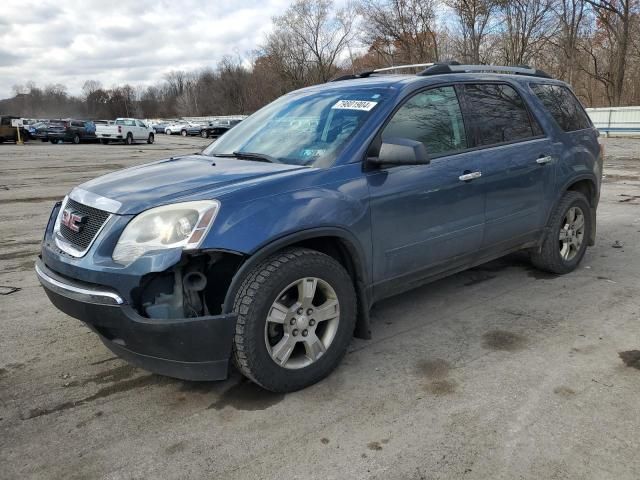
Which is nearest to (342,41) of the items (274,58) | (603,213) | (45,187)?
(274,58)

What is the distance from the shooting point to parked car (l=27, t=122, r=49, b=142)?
115ft

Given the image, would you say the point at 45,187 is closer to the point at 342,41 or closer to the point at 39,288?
the point at 39,288

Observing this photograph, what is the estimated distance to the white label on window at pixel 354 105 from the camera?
3.60 meters

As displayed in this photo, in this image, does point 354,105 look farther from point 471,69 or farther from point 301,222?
point 471,69

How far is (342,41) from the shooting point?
59531 millimetres

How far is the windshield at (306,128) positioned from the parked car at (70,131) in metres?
34.5

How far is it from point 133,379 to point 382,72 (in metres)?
3.46

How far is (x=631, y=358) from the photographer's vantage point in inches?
134

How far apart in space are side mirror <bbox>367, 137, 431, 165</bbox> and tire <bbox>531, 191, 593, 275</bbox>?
7.16 ft

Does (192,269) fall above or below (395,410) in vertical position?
above

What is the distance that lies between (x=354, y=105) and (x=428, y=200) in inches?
33.0

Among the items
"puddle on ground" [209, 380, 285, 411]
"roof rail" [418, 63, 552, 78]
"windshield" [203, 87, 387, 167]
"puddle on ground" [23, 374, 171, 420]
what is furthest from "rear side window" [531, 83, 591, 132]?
"puddle on ground" [23, 374, 171, 420]

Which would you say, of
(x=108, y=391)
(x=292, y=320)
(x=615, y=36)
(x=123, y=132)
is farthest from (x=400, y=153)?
(x=615, y=36)

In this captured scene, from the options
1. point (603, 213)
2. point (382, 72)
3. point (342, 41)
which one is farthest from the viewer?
point (342, 41)
